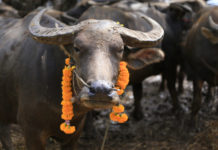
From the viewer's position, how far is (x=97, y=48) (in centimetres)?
235

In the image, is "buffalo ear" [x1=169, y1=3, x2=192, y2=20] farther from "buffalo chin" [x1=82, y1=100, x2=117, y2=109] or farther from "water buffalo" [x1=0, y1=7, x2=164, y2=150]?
"buffalo chin" [x1=82, y1=100, x2=117, y2=109]

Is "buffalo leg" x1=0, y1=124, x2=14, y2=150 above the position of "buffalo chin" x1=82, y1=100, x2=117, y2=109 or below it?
below

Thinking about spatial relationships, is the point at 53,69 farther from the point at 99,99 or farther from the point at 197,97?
the point at 197,97

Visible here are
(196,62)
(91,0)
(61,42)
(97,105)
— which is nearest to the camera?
(97,105)

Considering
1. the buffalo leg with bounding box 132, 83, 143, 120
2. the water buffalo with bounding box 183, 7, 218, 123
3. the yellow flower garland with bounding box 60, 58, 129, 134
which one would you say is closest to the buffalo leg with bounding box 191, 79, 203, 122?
the water buffalo with bounding box 183, 7, 218, 123

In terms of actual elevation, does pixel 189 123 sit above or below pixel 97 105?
below

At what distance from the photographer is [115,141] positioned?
4.98 metres

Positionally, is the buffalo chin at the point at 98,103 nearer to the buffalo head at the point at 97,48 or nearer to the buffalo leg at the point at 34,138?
the buffalo head at the point at 97,48

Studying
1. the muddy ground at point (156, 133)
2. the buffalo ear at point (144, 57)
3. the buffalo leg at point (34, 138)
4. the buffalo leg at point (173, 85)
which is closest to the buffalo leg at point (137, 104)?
the muddy ground at point (156, 133)

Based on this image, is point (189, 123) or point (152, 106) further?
point (152, 106)

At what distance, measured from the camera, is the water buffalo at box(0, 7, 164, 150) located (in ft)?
7.40

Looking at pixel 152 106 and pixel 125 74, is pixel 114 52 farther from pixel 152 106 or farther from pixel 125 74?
pixel 152 106

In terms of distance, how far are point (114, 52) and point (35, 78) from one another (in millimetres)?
910

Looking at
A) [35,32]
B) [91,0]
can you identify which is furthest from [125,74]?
[91,0]
